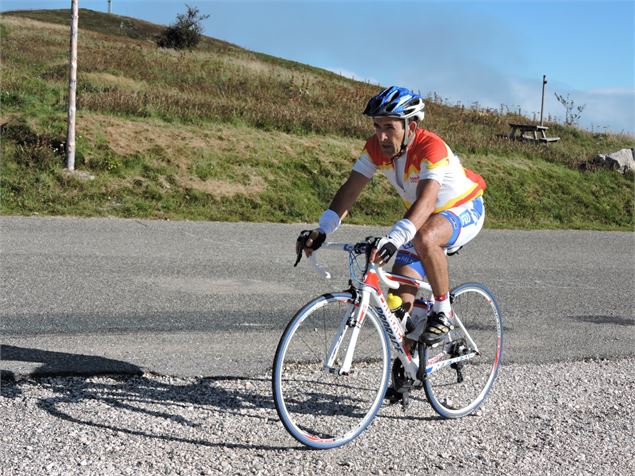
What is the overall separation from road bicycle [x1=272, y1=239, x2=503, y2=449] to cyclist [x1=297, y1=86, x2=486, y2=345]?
0.42 ft

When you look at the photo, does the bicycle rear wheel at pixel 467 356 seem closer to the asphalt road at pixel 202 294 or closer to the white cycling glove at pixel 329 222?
the white cycling glove at pixel 329 222

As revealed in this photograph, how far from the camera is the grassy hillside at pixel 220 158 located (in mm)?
14984

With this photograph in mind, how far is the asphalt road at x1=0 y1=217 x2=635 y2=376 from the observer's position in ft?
20.5

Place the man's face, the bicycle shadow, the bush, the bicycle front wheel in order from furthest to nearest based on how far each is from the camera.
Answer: the bush → the man's face → the bicycle shadow → the bicycle front wheel

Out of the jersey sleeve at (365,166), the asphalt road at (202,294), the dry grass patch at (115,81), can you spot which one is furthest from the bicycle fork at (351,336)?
the dry grass patch at (115,81)

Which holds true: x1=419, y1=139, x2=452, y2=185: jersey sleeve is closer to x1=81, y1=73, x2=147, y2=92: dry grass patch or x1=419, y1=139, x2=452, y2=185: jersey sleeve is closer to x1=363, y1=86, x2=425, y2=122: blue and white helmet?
x1=363, y1=86, x2=425, y2=122: blue and white helmet

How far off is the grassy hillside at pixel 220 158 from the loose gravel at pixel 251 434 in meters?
8.74

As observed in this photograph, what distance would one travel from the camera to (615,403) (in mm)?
5695

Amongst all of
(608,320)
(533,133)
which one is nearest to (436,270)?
(608,320)

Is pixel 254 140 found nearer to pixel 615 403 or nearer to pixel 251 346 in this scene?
pixel 251 346

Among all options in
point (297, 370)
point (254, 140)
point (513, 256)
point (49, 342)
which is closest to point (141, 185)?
point (254, 140)

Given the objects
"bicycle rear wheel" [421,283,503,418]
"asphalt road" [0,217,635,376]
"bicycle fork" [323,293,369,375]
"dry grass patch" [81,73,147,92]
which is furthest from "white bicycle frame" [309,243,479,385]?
"dry grass patch" [81,73,147,92]

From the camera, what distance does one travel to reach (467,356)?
215 inches

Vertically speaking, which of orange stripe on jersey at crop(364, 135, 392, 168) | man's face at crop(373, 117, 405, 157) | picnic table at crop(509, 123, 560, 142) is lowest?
orange stripe on jersey at crop(364, 135, 392, 168)
